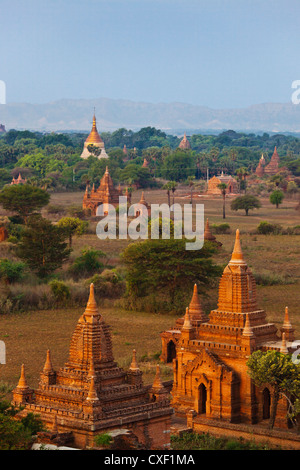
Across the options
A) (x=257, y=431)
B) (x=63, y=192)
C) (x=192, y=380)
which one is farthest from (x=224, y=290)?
(x=63, y=192)

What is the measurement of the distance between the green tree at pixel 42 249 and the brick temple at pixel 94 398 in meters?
27.1

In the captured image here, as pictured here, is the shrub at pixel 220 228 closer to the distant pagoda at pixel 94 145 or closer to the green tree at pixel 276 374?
the green tree at pixel 276 374

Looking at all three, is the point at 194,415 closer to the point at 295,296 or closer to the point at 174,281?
the point at 174,281

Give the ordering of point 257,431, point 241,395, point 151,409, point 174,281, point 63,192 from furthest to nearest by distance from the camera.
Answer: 1. point 63,192
2. point 174,281
3. point 241,395
4. point 257,431
5. point 151,409

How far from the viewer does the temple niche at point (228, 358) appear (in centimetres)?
2419

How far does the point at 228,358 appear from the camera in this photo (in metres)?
24.7

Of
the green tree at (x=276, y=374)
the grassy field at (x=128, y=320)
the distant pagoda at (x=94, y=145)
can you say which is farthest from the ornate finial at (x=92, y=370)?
the distant pagoda at (x=94, y=145)

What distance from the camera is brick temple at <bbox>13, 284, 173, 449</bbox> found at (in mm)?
20000

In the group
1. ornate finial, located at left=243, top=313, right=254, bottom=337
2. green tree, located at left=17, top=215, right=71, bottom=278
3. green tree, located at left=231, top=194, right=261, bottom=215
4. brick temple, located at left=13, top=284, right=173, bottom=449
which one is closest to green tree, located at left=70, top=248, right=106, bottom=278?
green tree, located at left=17, top=215, right=71, bottom=278

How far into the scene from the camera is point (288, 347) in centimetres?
2456

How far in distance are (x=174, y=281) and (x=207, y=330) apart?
1647 cm

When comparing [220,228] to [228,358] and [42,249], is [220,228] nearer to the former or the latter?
[42,249]

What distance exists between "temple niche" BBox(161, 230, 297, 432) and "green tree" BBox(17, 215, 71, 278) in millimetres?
22836

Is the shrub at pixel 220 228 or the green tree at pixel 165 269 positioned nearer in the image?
the green tree at pixel 165 269
